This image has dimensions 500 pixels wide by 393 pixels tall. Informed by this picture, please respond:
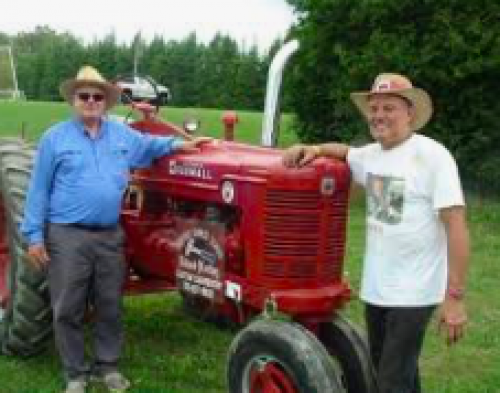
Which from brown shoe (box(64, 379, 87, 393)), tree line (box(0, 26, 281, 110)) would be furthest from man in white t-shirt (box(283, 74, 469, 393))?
tree line (box(0, 26, 281, 110))

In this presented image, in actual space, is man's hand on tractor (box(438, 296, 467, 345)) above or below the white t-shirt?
below

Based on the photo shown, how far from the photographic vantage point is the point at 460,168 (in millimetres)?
12414

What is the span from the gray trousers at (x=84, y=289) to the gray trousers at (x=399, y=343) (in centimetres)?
143

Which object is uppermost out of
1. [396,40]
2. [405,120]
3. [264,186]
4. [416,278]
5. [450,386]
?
[396,40]

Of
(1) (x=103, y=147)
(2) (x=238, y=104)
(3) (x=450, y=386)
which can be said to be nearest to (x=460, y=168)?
(3) (x=450, y=386)

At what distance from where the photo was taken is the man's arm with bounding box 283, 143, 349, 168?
424cm

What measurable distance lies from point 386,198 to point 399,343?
1.89ft

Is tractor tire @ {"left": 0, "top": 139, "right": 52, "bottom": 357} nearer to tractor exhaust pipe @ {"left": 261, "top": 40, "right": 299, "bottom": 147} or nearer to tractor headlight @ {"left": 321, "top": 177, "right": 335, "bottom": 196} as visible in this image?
tractor exhaust pipe @ {"left": 261, "top": 40, "right": 299, "bottom": 147}

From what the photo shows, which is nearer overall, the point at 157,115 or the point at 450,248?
the point at 450,248

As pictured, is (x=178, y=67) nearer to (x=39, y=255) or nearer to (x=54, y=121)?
(x=54, y=121)

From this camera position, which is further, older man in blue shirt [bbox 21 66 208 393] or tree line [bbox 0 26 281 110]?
tree line [bbox 0 26 281 110]

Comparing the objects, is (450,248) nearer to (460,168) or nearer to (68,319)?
(68,319)

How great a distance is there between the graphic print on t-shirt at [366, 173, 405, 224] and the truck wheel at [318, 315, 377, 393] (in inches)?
28.0

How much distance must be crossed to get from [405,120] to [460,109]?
8.25 metres
